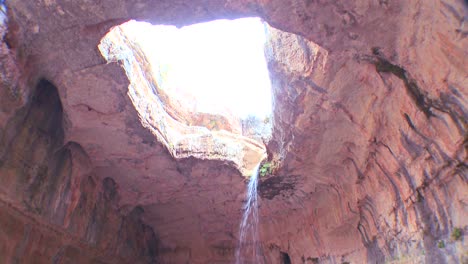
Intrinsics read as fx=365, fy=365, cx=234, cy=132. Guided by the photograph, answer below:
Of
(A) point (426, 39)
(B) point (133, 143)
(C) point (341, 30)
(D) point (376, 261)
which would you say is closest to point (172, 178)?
(B) point (133, 143)

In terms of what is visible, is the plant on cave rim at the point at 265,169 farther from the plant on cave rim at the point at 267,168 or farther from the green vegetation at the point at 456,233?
the green vegetation at the point at 456,233

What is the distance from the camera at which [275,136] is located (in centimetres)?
761

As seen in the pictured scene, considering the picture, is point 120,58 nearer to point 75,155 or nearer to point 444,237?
point 75,155

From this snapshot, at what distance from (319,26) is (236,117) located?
808 cm

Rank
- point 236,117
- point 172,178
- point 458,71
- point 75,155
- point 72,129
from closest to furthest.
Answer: point 458,71, point 72,129, point 75,155, point 172,178, point 236,117

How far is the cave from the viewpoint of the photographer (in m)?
4.63

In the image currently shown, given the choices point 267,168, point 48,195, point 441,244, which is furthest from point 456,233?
point 48,195

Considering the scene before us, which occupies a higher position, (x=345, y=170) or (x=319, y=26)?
(x=319, y=26)

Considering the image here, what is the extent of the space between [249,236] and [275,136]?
416 centimetres

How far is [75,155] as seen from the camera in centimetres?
715

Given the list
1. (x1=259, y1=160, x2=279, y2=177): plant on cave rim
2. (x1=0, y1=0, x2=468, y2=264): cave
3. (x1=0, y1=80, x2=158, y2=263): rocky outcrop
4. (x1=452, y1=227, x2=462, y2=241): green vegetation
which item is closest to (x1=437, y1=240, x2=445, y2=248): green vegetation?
(x1=0, y1=0, x2=468, y2=264): cave

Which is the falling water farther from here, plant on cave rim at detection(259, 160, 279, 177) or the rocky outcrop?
the rocky outcrop

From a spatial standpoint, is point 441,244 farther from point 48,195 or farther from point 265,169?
point 48,195

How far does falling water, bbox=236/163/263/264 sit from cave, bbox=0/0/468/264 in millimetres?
248
